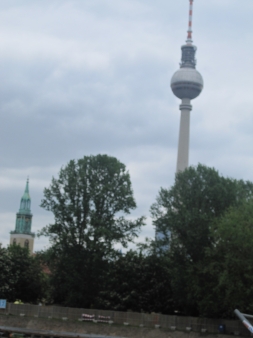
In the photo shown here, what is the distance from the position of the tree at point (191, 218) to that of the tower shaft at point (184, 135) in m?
106

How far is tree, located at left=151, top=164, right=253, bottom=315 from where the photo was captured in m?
62.6

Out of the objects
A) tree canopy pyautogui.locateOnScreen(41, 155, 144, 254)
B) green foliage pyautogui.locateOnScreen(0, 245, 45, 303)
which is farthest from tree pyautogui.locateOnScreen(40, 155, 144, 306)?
green foliage pyautogui.locateOnScreen(0, 245, 45, 303)

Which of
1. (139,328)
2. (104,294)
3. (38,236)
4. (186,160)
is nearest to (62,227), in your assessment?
(38,236)

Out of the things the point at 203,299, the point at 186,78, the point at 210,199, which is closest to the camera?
the point at 203,299

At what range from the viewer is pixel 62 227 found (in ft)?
228

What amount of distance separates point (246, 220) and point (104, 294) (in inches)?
781

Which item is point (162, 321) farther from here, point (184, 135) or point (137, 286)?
point (184, 135)

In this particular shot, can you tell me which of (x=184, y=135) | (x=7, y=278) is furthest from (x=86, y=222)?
(x=184, y=135)

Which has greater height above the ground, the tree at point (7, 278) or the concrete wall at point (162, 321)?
the tree at point (7, 278)

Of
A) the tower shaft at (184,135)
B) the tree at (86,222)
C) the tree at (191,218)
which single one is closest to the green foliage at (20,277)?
the tree at (86,222)

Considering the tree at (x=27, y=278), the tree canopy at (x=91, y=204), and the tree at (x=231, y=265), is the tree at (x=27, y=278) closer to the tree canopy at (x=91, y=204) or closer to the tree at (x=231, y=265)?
the tree canopy at (x=91, y=204)

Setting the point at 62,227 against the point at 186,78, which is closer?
the point at 62,227

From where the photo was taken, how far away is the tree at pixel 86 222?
2672 inches

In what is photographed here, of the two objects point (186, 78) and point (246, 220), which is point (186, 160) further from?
point (246, 220)
